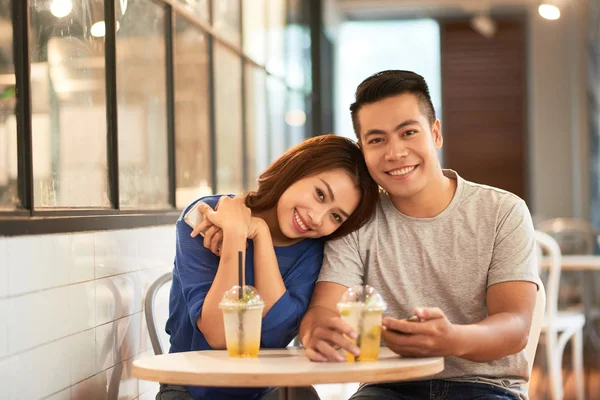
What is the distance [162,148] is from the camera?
325 centimetres

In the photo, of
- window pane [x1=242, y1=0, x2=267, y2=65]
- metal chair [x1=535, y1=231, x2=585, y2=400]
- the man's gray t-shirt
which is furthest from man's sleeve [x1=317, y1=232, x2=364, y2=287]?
window pane [x1=242, y1=0, x2=267, y2=65]

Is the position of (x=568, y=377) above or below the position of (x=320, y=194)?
below

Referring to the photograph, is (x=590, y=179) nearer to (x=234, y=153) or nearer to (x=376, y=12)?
(x=376, y=12)

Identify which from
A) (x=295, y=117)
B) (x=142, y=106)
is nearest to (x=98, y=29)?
(x=142, y=106)

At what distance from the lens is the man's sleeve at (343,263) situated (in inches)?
84.8

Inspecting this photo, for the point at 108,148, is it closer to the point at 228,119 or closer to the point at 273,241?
the point at 273,241

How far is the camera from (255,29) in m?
5.07

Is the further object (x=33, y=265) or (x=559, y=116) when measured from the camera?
(x=559, y=116)

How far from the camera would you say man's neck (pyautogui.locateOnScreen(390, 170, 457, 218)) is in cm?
221

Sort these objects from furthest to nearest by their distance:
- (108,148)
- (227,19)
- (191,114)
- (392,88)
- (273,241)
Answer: (227,19), (191,114), (108,148), (273,241), (392,88)

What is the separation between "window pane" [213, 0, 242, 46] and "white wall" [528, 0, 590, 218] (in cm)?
421

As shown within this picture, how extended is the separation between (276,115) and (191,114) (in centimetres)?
216

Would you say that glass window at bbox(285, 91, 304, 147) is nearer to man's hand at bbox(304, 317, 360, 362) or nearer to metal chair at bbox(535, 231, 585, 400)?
metal chair at bbox(535, 231, 585, 400)

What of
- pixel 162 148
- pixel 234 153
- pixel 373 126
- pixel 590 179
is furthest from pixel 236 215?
pixel 590 179
